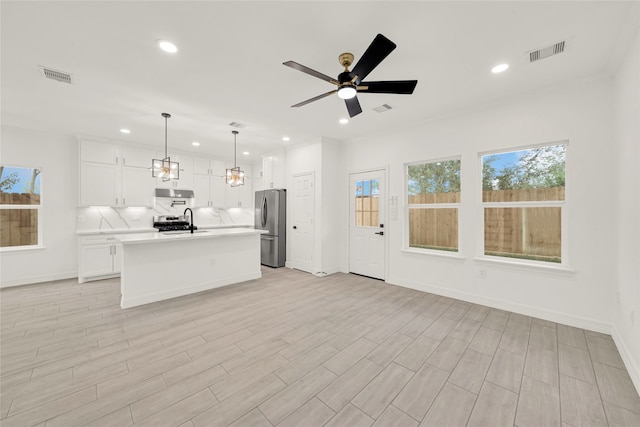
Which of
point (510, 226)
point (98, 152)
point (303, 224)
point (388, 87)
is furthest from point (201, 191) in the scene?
point (510, 226)

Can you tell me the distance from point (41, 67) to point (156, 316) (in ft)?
10.1

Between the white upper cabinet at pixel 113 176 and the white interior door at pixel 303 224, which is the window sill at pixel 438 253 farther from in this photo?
the white upper cabinet at pixel 113 176

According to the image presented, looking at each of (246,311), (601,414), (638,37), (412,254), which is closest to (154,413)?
(246,311)

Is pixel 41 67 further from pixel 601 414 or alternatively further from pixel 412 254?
pixel 601 414

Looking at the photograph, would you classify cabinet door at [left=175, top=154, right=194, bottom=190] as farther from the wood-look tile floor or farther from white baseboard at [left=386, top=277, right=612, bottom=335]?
white baseboard at [left=386, top=277, right=612, bottom=335]

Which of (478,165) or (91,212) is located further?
(91,212)

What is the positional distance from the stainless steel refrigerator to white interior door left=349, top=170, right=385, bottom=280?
169 centimetres

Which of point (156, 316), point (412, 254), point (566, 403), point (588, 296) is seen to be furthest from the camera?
point (412, 254)

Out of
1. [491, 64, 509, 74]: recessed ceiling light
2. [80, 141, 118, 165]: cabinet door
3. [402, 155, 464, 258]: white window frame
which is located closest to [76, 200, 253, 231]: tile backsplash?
[80, 141, 118, 165]: cabinet door

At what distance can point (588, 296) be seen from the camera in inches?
113

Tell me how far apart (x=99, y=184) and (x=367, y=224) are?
18.5 ft

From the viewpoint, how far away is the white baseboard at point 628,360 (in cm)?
194

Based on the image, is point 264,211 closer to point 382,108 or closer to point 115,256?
point 115,256

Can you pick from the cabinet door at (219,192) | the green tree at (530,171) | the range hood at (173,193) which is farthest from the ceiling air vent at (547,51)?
the range hood at (173,193)
